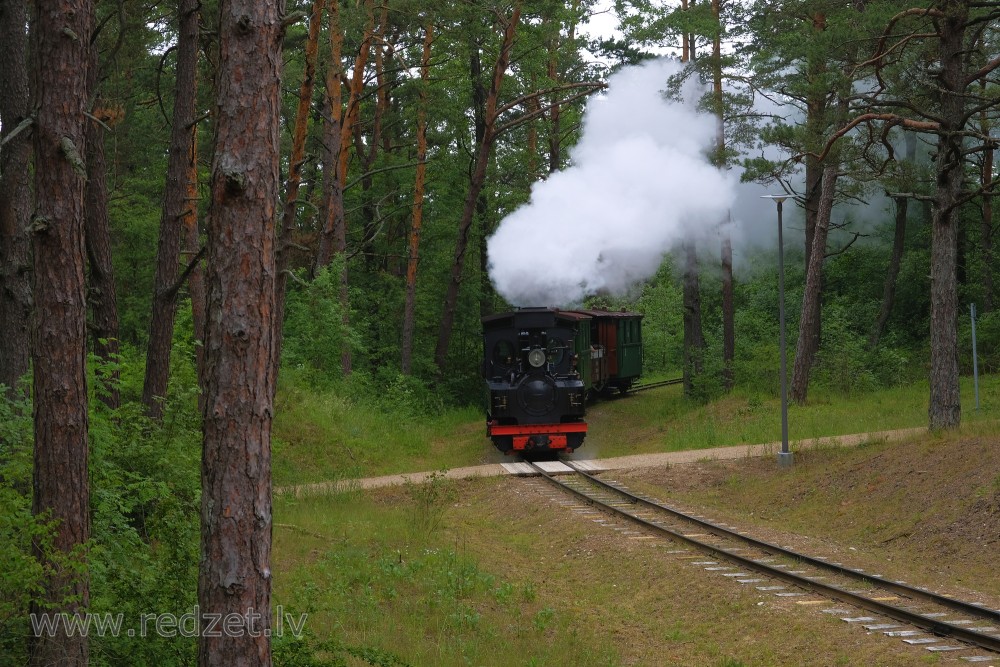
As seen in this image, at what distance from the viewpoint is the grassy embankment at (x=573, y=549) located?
905 centimetres

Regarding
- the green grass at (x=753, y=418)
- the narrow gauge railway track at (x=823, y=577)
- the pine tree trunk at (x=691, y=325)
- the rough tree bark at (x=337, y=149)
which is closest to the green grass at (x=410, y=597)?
the narrow gauge railway track at (x=823, y=577)

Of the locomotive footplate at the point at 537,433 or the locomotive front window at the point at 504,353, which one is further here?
the locomotive front window at the point at 504,353

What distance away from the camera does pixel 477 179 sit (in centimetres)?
2973

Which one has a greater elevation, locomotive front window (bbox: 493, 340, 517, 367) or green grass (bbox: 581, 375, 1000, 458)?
locomotive front window (bbox: 493, 340, 517, 367)

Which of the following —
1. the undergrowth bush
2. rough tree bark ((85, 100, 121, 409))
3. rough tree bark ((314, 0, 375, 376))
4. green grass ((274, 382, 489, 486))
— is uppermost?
rough tree bark ((314, 0, 375, 376))

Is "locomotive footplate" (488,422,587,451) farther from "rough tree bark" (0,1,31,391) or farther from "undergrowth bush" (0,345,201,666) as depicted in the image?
"rough tree bark" (0,1,31,391)

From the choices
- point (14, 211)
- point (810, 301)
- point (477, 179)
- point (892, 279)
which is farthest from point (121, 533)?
point (892, 279)

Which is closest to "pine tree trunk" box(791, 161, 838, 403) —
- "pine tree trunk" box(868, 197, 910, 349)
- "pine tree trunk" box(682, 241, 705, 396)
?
"pine tree trunk" box(682, 241, 705, 396)

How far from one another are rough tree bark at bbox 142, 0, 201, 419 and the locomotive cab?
9617mm

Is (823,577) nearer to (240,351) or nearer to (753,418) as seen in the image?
(240,351)

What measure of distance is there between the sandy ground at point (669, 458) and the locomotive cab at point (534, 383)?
33.8 inches

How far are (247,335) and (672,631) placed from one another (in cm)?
660

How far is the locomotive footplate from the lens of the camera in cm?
2109

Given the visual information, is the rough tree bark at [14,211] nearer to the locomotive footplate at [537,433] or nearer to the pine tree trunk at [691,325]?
the locomotive footplate at [537,433]
